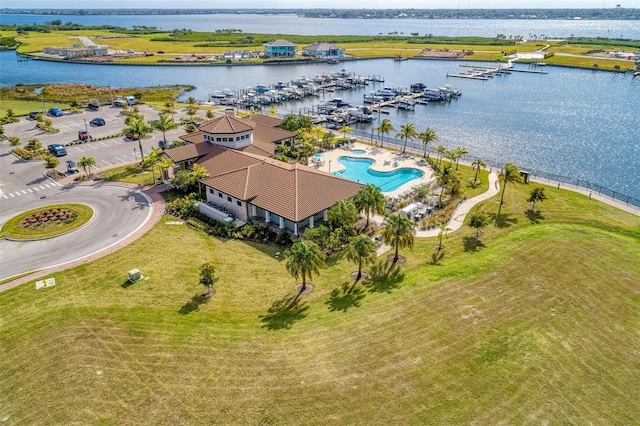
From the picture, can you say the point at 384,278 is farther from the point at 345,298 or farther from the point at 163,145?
the point at 163,145

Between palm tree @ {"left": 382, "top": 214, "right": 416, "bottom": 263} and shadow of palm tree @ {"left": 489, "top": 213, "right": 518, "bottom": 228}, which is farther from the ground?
palm tree @ {"left": 382, "top": 214, "right": 416, "bottom": 263}

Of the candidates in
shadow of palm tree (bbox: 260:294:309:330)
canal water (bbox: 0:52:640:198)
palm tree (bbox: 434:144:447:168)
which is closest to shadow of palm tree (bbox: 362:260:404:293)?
shadow of palm tree (bbox: 260:294:309:330)

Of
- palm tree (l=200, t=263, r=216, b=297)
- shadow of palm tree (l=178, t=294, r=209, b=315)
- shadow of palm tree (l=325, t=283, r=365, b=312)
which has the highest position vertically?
palm tree (l=200, t=263, r=216, b=297)

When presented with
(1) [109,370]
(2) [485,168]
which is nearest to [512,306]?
(1) [109,370]

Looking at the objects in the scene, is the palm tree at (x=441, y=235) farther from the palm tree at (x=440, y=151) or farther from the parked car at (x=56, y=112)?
the parked car at (x=56, y=112)

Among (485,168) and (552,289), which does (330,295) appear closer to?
(552,289)

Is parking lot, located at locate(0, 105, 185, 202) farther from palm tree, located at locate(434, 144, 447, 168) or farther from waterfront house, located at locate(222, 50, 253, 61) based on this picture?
waterfront house, located at locate(222, 50, 253, 61)
